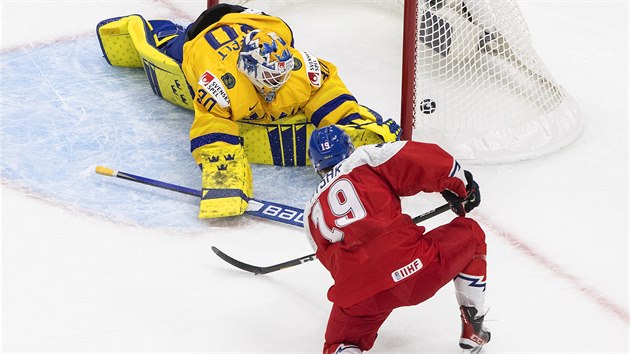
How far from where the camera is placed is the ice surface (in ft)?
11.7

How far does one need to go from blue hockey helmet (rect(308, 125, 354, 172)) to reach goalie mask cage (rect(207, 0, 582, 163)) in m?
1.13

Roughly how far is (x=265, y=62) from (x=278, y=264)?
0.77 meters

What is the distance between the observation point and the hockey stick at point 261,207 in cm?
410

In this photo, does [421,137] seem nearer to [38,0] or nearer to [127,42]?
[127,42]

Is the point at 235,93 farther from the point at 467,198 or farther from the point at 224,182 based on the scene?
the point at 467,198

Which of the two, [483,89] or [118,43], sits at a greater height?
[483,89]

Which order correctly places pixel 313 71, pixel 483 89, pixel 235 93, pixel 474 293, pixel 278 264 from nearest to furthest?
1. pixel 474 293
2. pixel 278 264
3. pixel 235 93
4. pixel 313 71
5. pixel 483 89

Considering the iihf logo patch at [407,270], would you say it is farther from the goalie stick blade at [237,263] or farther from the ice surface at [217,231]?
the goalie stick blade at [237,263]

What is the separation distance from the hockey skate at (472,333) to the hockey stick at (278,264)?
1.36 ft

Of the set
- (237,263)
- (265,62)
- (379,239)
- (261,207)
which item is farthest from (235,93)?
(379,239)

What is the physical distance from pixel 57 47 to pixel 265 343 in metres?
2.42

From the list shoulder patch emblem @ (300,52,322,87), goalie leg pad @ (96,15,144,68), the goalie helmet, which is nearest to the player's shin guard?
the goalie helmet

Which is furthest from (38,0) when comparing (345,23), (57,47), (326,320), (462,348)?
(462,348)

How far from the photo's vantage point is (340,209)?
3.14 m
